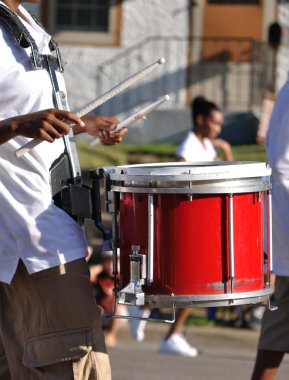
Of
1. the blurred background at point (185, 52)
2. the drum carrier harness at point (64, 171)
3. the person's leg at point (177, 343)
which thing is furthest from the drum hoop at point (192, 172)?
the blurred background at point (185, 52)

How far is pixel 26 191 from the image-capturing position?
3900 mm

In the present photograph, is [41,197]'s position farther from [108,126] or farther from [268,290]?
[268,290]

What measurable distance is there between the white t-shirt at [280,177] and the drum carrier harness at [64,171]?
3.84ft

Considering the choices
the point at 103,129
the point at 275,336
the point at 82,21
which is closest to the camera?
the point at 103,129

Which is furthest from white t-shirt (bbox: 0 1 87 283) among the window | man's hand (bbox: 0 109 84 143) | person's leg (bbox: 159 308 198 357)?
the window

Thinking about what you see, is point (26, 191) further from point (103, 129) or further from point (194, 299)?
point (194, 299)

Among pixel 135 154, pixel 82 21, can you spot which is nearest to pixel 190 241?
pixel 135 154

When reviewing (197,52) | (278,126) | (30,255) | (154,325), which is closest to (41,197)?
(30,255)

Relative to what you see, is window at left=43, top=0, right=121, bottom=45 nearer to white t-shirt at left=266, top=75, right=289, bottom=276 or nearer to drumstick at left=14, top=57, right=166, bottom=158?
white t-shirt at left=266, top=75, right=289, bottom=276

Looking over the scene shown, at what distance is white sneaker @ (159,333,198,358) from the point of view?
8148 millimetres

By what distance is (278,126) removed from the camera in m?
4.93

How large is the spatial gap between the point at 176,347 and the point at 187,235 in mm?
4471

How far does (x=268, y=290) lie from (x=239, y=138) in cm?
1048

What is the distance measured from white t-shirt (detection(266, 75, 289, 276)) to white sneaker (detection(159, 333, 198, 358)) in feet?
10.5
